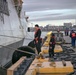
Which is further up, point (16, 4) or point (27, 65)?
point (16, 4)

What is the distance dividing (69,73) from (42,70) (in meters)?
0.85

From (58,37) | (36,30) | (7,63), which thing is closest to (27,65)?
(7,63)

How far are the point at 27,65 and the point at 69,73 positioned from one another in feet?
5.41

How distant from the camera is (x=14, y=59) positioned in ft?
41.0

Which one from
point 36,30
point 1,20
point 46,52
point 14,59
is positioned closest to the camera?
point 1,20

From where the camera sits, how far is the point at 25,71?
364 inches

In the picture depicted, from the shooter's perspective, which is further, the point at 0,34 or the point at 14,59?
the point at 14,59

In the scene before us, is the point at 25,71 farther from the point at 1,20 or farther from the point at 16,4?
the point at 16,4

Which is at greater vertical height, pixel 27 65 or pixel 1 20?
pixel 1 20

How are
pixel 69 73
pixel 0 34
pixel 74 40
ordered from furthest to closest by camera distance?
pixel 74 40
pixel 0 34
pixel 69 73

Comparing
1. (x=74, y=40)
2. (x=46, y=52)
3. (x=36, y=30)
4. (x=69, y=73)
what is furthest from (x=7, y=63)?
(x=74, y=40)

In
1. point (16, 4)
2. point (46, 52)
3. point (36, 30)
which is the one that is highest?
point (16, 4)

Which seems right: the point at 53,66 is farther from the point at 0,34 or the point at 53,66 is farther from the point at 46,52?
the point at 46,52

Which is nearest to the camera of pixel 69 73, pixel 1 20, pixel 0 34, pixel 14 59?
pixel 69 73
